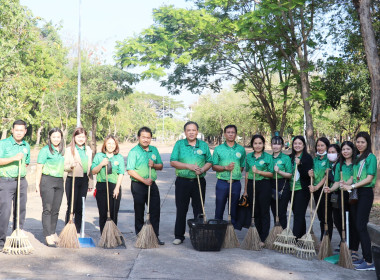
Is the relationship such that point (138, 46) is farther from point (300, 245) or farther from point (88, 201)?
point (300, 245)

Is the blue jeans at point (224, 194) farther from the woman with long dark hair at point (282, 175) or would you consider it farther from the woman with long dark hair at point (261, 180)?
the woman with long dark hair at point (282, 175)

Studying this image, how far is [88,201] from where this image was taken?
468 inches

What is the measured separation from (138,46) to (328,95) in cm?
729

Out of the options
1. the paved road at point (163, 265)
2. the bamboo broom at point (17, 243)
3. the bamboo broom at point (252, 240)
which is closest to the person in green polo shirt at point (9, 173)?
the bamboo broom at point (17, 243)

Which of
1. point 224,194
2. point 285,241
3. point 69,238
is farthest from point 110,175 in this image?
point 285,241

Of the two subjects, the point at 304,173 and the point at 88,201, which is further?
the point at 88,201

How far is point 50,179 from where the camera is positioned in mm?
6656

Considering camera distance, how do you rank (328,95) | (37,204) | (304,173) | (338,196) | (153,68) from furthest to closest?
1. (153,68)
2. (328,95)
3. (37,204)
4. (304,173)
5. (338,196)

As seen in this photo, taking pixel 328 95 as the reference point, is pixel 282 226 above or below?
below

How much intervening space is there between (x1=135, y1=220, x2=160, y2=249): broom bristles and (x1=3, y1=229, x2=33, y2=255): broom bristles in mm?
1482

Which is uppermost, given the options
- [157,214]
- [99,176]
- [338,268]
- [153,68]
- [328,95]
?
[153,68]

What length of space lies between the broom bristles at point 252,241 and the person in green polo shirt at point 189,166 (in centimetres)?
84

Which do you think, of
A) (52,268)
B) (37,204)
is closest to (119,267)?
(52,268)

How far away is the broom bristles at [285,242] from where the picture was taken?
6.51 metres
